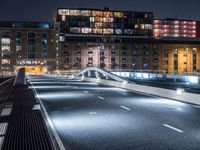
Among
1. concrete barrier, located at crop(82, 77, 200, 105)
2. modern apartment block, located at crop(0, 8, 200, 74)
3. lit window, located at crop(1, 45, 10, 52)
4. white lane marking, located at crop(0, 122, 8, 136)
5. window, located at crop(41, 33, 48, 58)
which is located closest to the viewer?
white lane marking, located at crop(0, 122, 8, 136)

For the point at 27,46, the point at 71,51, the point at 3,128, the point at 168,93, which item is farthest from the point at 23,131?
the point at 71,51

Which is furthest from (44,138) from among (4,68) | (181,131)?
(4,68)

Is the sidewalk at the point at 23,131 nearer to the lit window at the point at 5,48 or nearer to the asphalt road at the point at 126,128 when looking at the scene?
the asphalt road at the point at 126,128

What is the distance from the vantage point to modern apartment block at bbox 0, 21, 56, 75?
176 metres

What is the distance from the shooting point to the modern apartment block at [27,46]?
17600 cm

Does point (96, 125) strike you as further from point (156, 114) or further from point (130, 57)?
point (130, 57)

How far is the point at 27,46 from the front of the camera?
178500mm

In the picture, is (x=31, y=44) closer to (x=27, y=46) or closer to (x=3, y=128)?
(x=27, y=46)

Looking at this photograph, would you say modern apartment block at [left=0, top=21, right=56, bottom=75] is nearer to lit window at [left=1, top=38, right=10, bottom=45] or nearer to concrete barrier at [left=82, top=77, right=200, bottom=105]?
lit window at [left=1, top=38, right=10, bottom=45]

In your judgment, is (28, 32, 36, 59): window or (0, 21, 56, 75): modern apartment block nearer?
(0, 21, 56, 75): modern apartment block

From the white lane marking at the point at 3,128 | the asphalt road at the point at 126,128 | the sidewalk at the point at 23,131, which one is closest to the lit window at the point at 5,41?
the asphalt road at the point at 126,128

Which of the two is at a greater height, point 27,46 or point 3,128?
point 27,46

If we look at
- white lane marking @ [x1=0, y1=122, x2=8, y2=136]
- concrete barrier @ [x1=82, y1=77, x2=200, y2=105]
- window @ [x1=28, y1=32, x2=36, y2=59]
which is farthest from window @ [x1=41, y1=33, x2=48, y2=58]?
white lane marking @ [x1=0, y1=122, x2=8, y2=136]

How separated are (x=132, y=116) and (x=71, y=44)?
555ft
